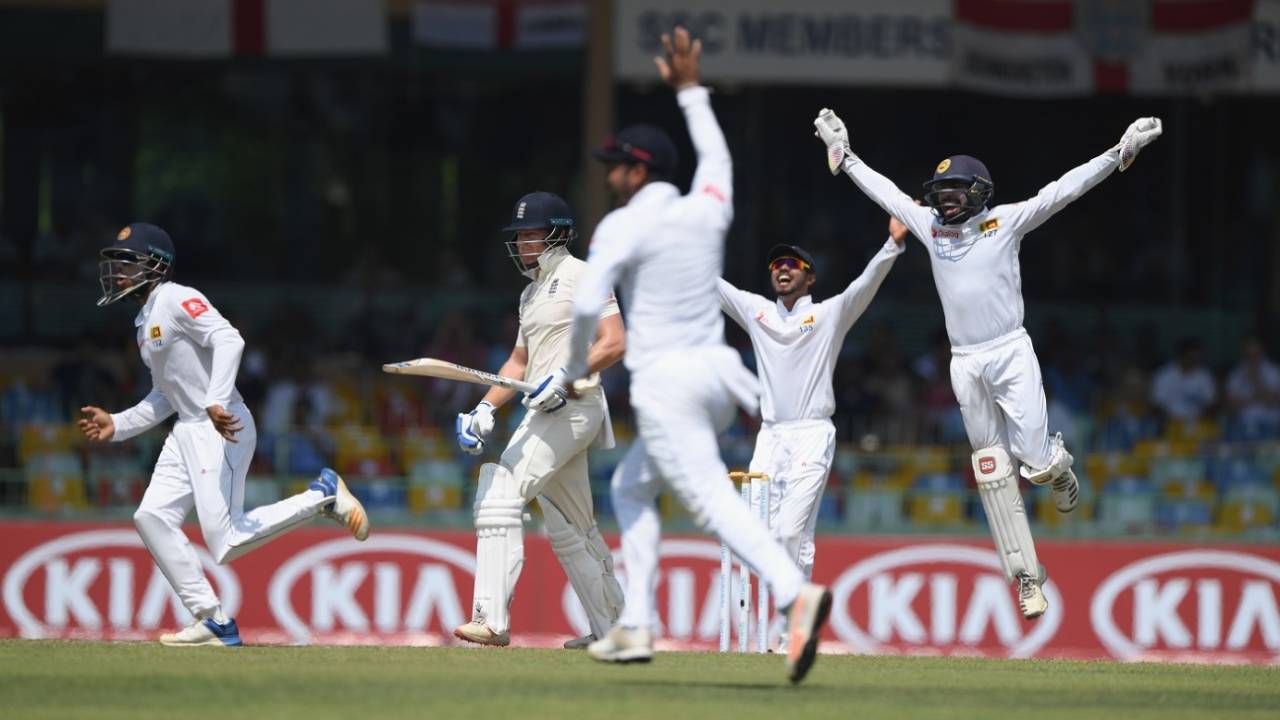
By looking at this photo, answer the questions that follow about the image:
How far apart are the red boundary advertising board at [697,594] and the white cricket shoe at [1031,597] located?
A: 458 cm

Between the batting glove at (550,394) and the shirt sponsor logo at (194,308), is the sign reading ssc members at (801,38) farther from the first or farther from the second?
the batting glove at (550,394)

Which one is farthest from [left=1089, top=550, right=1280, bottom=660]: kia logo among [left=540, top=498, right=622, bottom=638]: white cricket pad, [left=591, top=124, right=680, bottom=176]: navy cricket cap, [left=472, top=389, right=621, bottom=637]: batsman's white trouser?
[left=591, top=124, right=680, bottom=176]: navy cricket cap

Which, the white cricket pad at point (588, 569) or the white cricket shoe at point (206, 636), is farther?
the white cricket pad at point (588, 569)

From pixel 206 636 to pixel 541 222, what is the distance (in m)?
2.65

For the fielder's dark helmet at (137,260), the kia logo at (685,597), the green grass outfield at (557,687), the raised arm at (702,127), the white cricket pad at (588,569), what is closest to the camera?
the green grass outfield at (557,687)

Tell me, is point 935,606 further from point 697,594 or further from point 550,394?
point 550,394

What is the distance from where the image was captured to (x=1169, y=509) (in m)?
15.3

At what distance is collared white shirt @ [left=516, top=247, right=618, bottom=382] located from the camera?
969cm

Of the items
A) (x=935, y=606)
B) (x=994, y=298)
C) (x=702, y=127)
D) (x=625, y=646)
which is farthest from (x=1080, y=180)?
(x=935, y=606)

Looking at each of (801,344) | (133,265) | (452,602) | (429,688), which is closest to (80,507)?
(452,602)

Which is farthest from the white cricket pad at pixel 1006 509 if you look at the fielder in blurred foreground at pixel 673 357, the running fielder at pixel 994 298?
the fielder in blurred foreground at pixel 673 357

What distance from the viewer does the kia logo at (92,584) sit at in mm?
14625

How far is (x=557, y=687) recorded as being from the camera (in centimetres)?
770

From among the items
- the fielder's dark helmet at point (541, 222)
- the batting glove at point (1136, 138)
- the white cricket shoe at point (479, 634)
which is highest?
the batting glove at point (1136, 138)
